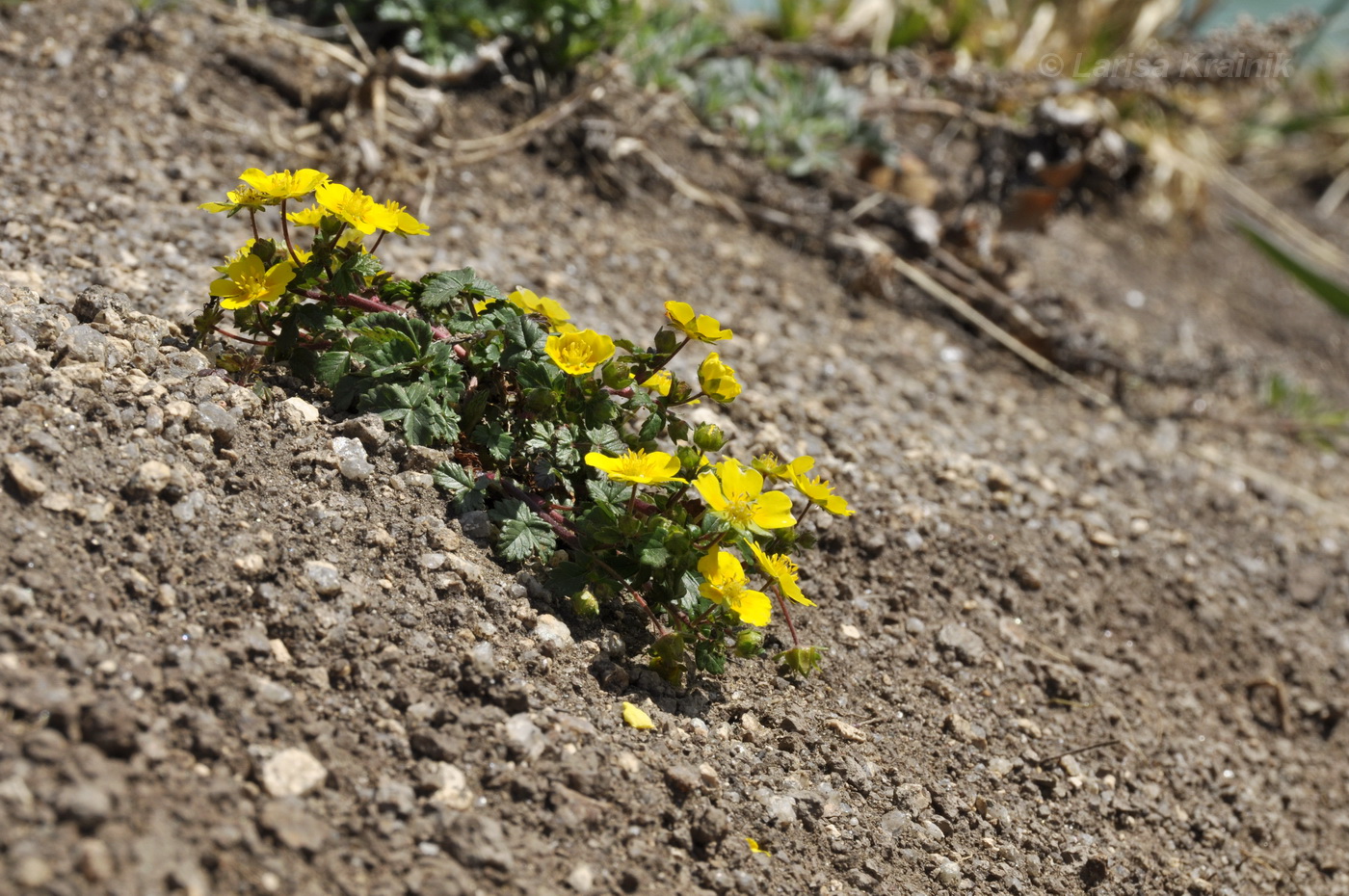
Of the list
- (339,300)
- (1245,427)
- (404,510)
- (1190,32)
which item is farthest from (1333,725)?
(1190,32)

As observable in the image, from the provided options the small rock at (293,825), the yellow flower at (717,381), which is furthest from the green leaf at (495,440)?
the small rock at (293,825)

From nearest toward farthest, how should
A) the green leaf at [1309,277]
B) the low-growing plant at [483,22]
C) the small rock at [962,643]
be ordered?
the small rock at [962,643] → the low-growing plant at [483,22] → the green leaf at [1309,277]

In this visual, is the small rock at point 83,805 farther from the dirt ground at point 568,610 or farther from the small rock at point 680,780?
the small rock at point 680,780

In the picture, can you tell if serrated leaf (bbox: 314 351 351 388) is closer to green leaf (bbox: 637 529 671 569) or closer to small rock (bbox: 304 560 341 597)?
small rock (bbox: 304 560 341 597)

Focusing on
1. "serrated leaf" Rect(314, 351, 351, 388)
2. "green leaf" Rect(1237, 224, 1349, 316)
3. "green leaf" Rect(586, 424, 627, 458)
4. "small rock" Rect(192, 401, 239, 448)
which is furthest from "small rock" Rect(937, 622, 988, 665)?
"green leaf" Rect(1237, 224, 1349, 316)

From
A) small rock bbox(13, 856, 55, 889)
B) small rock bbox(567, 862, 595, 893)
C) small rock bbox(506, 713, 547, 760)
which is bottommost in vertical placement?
small rock bbox(13, 856, 55, 889)

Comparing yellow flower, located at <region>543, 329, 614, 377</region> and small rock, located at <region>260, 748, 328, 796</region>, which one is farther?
yellow flower, located at <region>543, 329, 614, 377</region>
